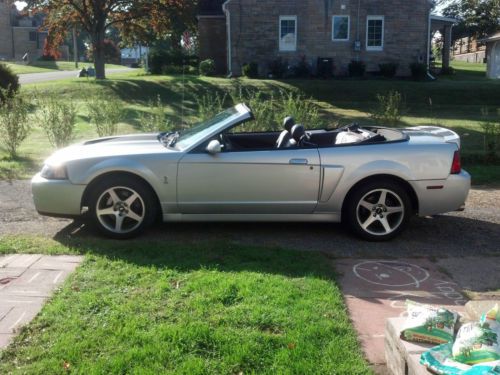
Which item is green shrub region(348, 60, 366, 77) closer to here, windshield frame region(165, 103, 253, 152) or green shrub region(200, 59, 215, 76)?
green shrub region(200, 59, 215, 76)

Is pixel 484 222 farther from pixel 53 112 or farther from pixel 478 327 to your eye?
pixel 53 112

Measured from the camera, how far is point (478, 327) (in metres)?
2.87

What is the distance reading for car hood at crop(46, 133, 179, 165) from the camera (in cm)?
592

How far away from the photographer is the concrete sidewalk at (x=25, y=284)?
13.0ft

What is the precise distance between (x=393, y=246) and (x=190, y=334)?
299 cm

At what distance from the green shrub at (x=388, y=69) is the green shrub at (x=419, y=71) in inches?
35.7

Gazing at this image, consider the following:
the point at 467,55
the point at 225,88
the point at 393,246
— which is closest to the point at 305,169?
the point at 393,246

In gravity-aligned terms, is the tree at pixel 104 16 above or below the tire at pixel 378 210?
above

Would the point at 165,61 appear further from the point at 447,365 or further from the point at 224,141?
the point at 447,365

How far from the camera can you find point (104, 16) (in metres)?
28.6

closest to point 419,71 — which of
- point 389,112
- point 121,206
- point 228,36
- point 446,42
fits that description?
point 446,42

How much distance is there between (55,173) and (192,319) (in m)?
2.80

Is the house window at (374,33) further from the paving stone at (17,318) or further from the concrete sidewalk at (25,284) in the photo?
the paving stone at (17,318)

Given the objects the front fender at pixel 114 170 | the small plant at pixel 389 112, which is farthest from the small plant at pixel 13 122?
the small plant at pixel 389 112
